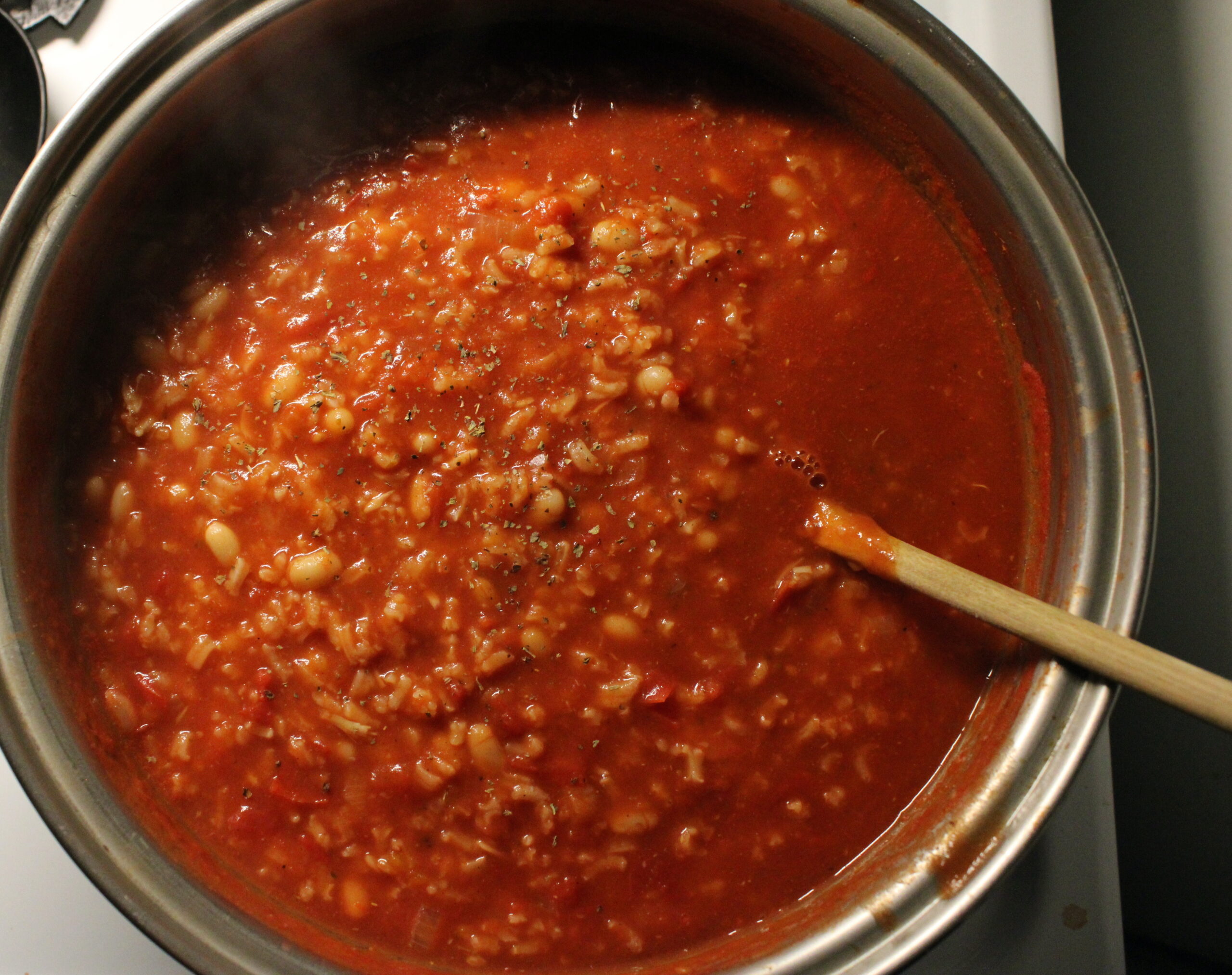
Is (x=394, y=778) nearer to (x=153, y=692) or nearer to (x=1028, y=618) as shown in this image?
(x=153, y=692)

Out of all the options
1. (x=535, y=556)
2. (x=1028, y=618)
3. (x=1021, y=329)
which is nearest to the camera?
(x=1028, y=618)

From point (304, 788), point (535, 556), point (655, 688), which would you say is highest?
point (535, 556)

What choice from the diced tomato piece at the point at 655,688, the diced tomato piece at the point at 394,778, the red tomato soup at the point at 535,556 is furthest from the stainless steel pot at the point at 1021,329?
the diced tomato piece at the point at 655,688

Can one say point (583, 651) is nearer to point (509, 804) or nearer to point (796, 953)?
point (509, 804)

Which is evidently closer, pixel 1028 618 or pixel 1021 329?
pixel 1028 618

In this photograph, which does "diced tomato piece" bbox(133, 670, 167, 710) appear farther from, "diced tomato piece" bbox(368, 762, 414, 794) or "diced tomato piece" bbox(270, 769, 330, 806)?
"diced tomato piece" bbox(368, 762, 414, 794)

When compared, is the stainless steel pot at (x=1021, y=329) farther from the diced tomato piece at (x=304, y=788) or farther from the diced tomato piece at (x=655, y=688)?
the diced tomato piece at (x=655, y=688)

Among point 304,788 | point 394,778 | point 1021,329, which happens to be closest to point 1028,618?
point 1021,329
